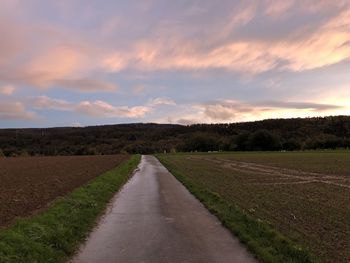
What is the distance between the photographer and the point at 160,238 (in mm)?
11078

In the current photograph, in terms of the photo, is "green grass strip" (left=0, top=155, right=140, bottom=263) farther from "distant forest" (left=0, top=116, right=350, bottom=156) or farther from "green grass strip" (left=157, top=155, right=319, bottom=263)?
"distant forest" (left=0, top=116, right=350, bottom=156)

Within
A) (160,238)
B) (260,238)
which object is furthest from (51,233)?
(260,238)

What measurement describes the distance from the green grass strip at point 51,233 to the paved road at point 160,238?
0.39m

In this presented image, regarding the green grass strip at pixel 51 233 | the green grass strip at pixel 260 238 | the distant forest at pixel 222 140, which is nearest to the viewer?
the green grass strip at pixel 260 238

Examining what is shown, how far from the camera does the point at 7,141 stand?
6959 inches

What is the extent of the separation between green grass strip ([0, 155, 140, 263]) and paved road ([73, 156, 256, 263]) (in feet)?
1.28

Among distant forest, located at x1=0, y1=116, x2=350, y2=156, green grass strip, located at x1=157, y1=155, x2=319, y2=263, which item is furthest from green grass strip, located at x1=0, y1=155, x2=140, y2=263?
distant forest, located at x1=0, y1=116, x2=350, y2=156

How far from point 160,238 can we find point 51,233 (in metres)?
2.73

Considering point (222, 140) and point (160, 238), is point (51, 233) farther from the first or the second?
point (222, 140)

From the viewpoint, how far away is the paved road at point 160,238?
9195 mm

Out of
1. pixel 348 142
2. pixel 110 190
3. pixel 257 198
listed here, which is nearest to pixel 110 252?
pixel 257 198

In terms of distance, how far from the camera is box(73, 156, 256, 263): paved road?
920 centimetres

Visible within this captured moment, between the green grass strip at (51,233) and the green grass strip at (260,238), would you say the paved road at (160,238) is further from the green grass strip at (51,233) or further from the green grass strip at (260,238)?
the green grass strip at (51,233)

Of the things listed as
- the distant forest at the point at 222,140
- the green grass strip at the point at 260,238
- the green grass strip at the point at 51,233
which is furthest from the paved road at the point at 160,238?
the distant forest at the point at 222,140
